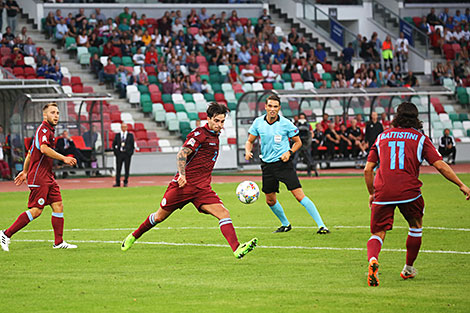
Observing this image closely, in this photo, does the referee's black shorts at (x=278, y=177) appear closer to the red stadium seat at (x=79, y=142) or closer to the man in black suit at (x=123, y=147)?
the man in black suit at (x=123, y=147)

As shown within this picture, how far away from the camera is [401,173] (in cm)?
830

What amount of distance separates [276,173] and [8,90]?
2178 centimetres

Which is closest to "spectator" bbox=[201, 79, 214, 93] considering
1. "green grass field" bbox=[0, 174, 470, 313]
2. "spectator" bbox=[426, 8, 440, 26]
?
"spectator" bbox=[426, 8, 440, 26]

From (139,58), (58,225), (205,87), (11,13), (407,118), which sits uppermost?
(11,13)

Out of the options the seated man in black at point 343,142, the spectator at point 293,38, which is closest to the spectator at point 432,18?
the spectator at point 293,38

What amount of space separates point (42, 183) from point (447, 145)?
25726 millimetres

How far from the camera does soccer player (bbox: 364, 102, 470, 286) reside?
8281 millimetres

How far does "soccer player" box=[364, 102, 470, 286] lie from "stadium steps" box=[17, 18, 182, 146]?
2647 centimetres

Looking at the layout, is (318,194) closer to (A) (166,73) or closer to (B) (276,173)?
(B) (276,173)

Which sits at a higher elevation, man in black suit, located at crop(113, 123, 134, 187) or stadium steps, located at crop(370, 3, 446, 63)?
stadium steps, located at crop(370, 3, 446, 63)

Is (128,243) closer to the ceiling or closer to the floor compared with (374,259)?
closer to the floor

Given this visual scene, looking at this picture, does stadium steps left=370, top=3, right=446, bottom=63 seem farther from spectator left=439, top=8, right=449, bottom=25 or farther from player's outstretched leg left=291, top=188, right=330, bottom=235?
player's outstretched leg left=291, top=188, right=330, bottom=235

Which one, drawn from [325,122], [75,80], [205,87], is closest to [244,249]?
[325,122]

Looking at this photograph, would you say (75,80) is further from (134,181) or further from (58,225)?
(58,225)
